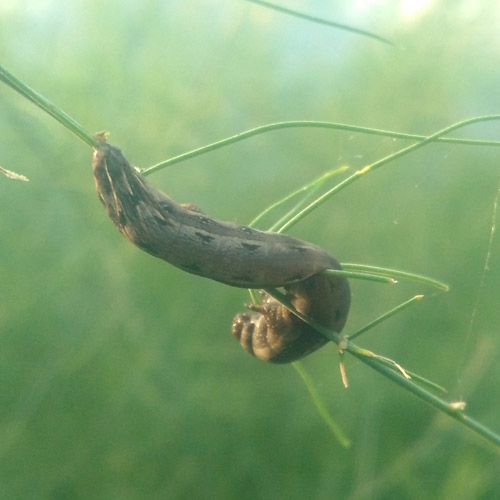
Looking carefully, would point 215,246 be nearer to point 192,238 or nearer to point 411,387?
point 192,238

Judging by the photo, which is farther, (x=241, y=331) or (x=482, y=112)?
(x=482, y=112)

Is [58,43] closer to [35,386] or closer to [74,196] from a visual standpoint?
[74,196]

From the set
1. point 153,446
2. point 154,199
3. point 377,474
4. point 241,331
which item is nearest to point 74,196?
point 153,446

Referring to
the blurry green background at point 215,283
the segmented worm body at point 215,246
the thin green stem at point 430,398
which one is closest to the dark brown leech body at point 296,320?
the segmented worm body at point 215,246

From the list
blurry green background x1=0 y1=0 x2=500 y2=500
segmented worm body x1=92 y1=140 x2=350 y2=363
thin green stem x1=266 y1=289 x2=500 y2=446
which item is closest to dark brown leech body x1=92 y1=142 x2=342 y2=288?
segmented worm body x1=92 y1=140 x2=350 y2=363

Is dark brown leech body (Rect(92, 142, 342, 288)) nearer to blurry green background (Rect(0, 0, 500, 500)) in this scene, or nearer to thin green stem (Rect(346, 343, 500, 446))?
thin green stem (Rect(346, 343, 500, 446))

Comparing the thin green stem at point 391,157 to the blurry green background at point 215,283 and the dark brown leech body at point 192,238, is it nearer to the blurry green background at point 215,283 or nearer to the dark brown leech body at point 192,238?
the dark brown leech body at point 192,238
